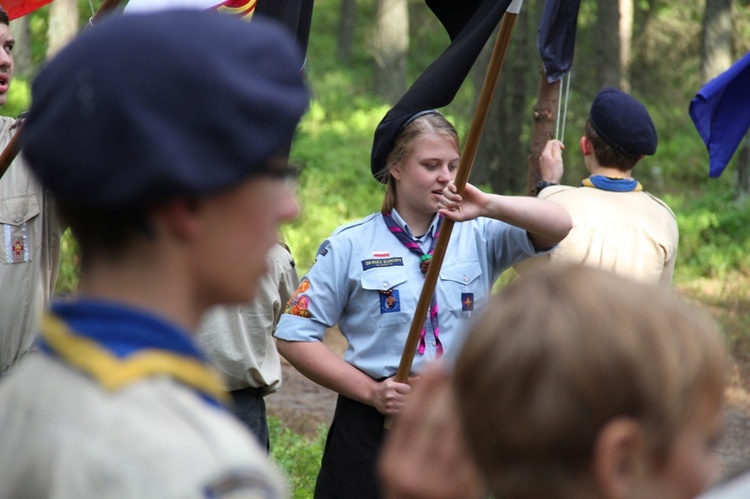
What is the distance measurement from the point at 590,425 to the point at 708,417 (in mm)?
193

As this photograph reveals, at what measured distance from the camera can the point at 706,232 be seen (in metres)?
13.9

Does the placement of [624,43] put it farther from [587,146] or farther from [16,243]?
[16,243]

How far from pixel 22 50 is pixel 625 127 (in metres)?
16.3

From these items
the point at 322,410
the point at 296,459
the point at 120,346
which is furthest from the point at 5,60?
the point at 322,410

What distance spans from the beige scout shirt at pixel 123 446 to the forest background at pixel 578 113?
3.86 metres

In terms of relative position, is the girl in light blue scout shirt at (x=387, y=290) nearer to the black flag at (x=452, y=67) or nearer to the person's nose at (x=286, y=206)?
the black flag at (x=452, y=67)

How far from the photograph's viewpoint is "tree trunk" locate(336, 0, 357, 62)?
31.0 m

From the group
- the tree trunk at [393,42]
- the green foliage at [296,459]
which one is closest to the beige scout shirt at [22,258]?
the green foliage at [296,459]

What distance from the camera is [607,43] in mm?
13203

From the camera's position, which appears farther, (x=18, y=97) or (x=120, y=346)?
(x=18, y=97)

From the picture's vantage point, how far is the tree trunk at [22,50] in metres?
17.8

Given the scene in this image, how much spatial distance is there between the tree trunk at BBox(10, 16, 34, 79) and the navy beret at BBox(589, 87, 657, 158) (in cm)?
1494

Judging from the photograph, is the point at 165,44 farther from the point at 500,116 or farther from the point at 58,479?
the point at 500,116

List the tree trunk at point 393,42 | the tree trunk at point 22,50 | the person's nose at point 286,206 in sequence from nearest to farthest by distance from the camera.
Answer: the person's nose at point 286,206 → the tree trunk at point 22,50 → the tree trunk at point 393,42
